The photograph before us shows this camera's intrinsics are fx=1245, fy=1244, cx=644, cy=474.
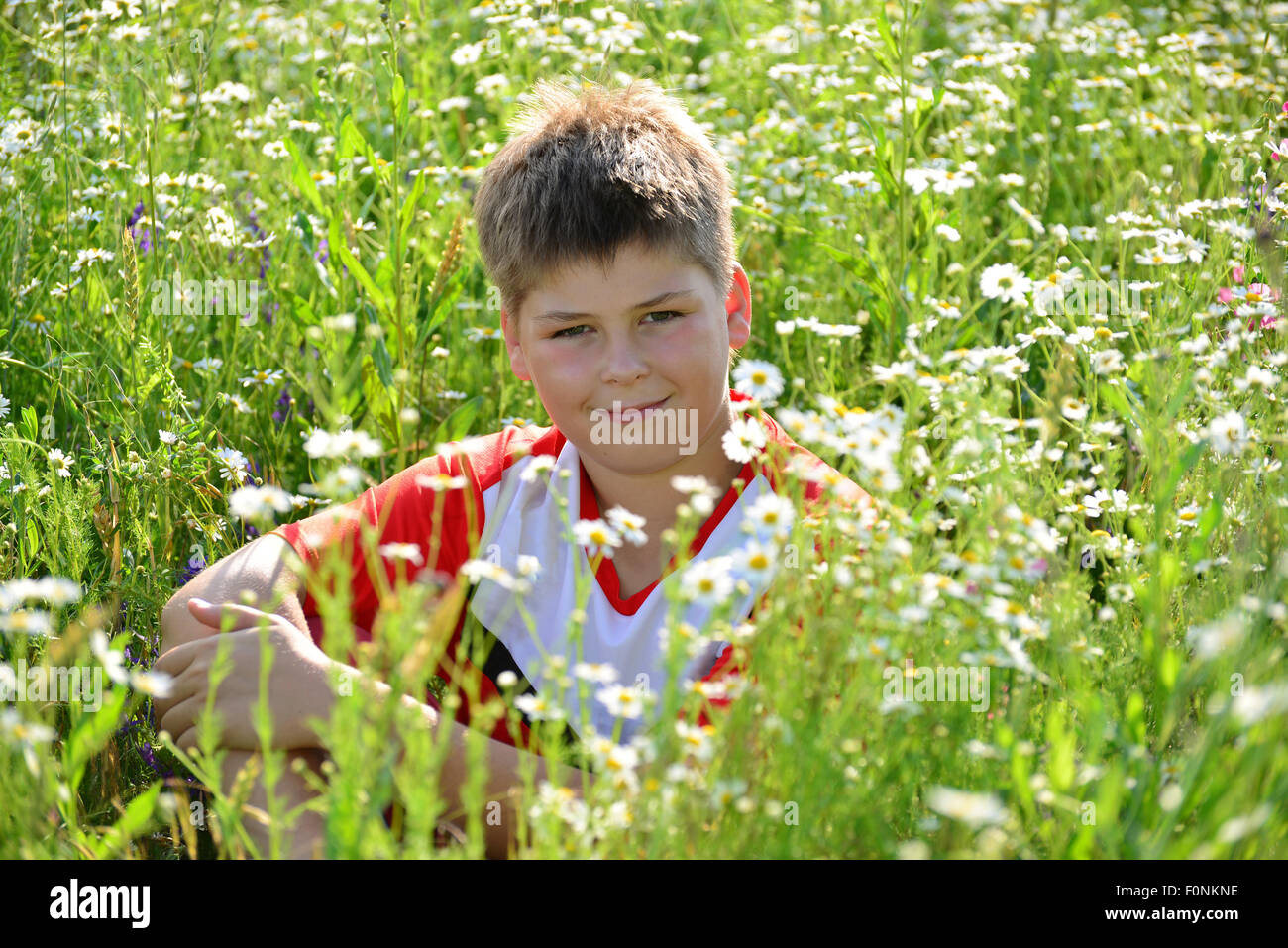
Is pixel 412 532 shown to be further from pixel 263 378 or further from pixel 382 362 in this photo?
pixel 263 378

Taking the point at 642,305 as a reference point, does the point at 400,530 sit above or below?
below

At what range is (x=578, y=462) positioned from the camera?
235cm

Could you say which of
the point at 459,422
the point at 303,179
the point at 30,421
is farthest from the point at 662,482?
the point at 30,421

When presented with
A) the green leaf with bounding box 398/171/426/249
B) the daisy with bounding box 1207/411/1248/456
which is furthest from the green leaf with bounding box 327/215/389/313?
the daisy with bounding box 1207/411/1248/456

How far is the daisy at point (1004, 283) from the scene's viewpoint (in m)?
2.40

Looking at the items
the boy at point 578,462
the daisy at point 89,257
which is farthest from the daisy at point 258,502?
the daisy at point 89,257

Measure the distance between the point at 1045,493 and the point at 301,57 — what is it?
3294 millimetres

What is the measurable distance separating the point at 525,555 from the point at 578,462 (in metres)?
0.28

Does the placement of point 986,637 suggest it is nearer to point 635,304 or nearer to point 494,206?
→ point 635,304

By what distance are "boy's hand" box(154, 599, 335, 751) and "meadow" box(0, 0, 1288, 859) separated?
0.08 metres

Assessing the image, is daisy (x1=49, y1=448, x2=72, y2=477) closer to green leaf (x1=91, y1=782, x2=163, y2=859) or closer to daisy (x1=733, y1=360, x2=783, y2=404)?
green leaf (x1=91, y1=782, x2=163, y2=859)

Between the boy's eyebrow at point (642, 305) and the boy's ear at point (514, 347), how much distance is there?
20cm

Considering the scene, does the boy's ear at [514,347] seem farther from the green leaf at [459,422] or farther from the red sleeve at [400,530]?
the green leaf at [459,422]

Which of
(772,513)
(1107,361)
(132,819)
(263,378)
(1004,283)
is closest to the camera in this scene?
(132,819)
